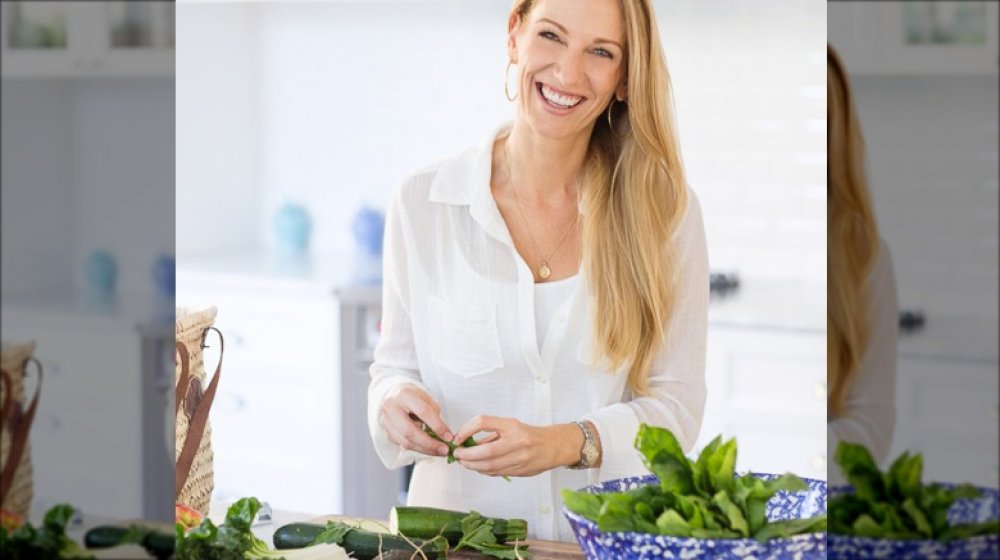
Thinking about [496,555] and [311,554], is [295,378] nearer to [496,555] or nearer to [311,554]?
[311,554]

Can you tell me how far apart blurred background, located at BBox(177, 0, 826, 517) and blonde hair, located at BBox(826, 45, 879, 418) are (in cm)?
33

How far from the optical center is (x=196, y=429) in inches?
71.7

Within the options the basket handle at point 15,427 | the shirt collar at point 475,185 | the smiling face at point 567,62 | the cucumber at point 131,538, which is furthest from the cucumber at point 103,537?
the smiling face at point 567,62

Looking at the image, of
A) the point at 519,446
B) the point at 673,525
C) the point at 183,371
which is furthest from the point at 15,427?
the point at 673,525

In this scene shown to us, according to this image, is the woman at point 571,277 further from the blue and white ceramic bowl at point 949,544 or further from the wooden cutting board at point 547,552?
the blue and white ceramic bowl at point 949,544

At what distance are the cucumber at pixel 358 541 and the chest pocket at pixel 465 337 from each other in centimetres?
24

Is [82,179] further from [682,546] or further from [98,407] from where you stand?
[682,546]

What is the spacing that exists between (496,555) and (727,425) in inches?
13.9

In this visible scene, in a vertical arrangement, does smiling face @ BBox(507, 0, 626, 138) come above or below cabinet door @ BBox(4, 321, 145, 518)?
above

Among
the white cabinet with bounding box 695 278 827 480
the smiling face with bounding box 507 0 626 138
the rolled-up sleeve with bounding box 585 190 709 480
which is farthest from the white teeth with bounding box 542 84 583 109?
the white cabinet with bounding box 695 278 827 480

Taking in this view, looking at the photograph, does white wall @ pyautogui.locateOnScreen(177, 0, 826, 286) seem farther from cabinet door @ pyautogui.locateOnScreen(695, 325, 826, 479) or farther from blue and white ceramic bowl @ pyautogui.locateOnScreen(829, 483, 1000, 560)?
blue and white ceramic bowl @ pyautogui.locateOnScreen(829, 483, 1000, 560)

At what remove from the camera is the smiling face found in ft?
5.26

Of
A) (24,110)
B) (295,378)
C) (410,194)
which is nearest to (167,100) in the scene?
(24,110)

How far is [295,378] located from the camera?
178 centimetres
